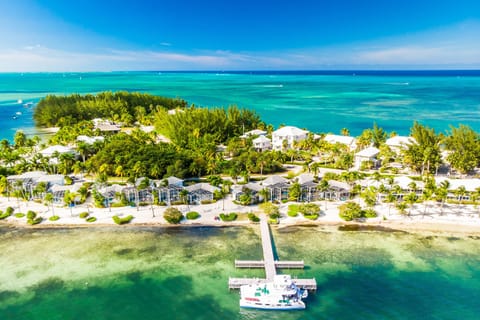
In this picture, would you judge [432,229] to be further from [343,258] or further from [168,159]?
[168,159]

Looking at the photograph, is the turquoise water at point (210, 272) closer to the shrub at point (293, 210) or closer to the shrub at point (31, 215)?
the shrub at point (31, 215)

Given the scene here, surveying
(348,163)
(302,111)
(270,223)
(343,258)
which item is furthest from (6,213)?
(302,111)

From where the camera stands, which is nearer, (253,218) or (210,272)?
(210,272)

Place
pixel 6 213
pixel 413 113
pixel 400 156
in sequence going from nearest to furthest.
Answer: pixel 6 213, pixel 400 156, pixel 413 113

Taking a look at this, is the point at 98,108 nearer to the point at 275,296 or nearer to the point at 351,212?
the point at 351,212

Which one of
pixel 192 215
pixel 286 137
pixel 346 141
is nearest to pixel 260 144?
pixel 286 137

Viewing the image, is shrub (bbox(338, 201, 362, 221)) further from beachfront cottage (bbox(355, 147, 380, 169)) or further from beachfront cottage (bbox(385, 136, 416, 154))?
beachfront cottage (bbox(385, 136, 416, 154))

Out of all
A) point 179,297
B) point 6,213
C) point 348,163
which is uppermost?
point 348,163
